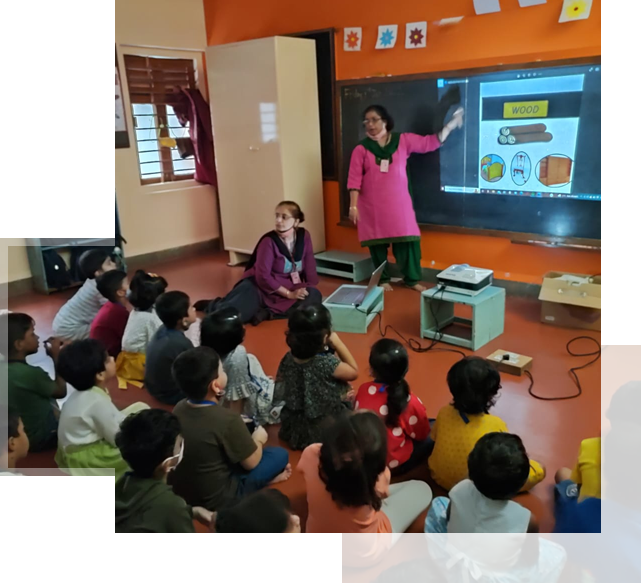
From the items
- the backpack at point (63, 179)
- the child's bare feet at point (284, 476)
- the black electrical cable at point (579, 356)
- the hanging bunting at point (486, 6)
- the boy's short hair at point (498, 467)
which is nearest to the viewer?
the boy's short hair at point (498, 467)

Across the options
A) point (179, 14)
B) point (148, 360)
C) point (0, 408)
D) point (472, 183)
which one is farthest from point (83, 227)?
point (0, 408)

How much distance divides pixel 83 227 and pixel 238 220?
4.23 ft

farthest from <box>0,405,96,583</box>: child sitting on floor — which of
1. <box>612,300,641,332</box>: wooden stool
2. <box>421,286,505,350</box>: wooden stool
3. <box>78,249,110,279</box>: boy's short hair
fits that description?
<box>612,300,641,332</box>: wooden stool

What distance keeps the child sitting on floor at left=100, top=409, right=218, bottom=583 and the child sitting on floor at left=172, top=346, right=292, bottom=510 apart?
29 cm

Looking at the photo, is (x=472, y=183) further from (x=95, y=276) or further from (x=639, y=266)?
(x=95, y=276)

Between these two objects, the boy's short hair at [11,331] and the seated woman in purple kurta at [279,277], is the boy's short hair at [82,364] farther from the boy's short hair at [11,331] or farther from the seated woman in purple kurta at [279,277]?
the seated woman in purple kurta at [279,277]

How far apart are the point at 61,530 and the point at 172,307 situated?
1.04 meters

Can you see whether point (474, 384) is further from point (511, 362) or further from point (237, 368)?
point (511, 362)

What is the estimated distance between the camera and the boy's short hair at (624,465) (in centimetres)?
119

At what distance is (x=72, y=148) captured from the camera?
188 inches

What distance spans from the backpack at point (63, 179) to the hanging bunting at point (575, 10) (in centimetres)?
364

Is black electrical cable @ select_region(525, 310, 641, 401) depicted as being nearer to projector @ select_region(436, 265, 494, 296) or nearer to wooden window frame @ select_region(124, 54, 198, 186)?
projector @ select_region(436, 265, 494, 296)

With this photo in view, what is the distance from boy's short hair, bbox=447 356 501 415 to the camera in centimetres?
179

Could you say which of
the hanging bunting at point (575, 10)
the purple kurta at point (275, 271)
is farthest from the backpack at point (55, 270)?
the hanging bunting at point (575, 10)
